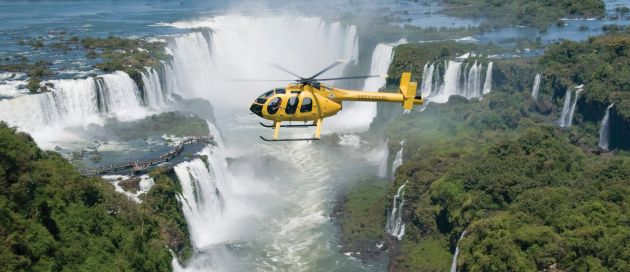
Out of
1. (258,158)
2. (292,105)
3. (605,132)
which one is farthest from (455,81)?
(292,105)

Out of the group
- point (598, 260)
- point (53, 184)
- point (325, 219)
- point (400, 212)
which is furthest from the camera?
point (325, 219)

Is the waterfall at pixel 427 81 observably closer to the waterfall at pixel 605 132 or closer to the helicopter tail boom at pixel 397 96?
the waterfall at pixel 605 132

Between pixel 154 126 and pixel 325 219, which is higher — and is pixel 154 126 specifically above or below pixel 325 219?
above

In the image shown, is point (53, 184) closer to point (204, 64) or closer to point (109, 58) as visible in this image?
point (109, 58)

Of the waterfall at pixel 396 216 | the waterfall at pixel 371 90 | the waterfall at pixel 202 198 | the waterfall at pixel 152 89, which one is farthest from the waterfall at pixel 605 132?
the waterfall at pixel 152 89

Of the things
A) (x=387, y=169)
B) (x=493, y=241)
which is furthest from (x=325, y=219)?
(x=493, y=241)

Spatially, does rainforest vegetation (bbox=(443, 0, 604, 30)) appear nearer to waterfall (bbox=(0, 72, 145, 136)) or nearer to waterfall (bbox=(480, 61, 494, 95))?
waterfall (bbox=(480, 61, 494, 95))
